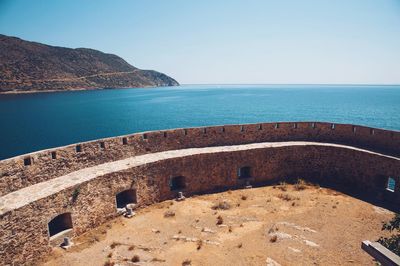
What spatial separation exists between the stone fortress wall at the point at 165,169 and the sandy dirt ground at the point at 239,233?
112 cm

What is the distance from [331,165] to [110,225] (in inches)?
580

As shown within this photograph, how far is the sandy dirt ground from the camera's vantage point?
11.7m

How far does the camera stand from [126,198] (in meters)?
16.7

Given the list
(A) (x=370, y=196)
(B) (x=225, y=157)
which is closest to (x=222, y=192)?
(B) (x=225, y=157)

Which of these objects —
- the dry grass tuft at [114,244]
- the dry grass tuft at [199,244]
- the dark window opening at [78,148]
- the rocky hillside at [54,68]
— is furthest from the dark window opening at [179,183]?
the rocky hillside at [54,68]

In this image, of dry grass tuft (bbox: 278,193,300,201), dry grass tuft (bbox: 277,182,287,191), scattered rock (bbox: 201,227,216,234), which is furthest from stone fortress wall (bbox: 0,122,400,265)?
scattered rock (bbox: 201,227,216,234)

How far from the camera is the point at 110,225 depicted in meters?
14.4

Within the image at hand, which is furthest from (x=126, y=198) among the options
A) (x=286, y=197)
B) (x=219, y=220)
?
(x=286, y=197)

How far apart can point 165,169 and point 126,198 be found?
2.88m

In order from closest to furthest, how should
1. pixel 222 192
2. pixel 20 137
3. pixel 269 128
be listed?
pixel 222 192
pixel 269 128
pixel 20 137

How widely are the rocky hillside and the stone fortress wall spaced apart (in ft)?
293

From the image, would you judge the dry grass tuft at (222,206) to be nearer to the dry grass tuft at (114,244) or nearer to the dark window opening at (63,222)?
the dry grass tuft at (114,244)

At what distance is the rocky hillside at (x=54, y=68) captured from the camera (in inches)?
3570

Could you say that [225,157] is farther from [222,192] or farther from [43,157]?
[43,157]
